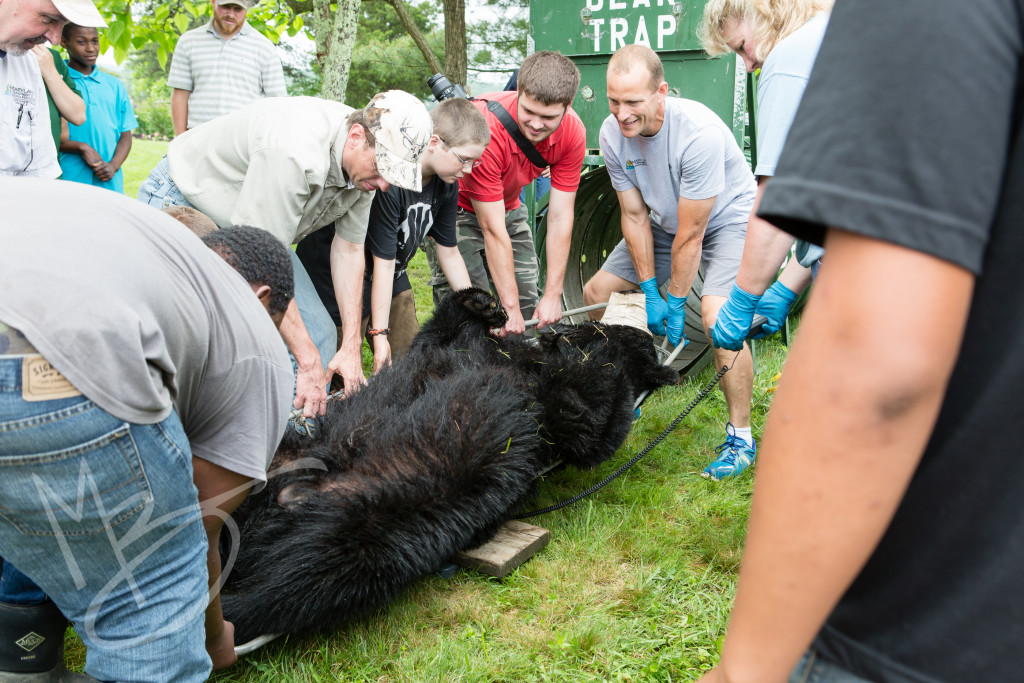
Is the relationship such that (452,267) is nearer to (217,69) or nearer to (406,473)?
(406,473)

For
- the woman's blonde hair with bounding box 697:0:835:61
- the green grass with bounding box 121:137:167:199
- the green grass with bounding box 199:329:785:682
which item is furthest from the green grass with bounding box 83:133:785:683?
the green grass with bounding box 121:137:167:199

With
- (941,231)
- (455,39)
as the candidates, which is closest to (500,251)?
(941,231)

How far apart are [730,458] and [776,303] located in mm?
924

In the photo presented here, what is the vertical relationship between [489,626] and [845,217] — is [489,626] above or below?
below

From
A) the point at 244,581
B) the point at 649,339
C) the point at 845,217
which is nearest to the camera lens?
the point at 845,217

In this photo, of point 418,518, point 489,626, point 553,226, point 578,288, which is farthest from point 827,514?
point 578,288

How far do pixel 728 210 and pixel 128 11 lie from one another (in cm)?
522

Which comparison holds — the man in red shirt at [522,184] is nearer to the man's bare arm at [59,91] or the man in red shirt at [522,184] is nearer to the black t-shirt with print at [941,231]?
the man's bare arm at [59,91]

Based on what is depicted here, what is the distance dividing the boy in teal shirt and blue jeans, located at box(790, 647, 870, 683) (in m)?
6.17

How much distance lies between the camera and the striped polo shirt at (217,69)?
618cm

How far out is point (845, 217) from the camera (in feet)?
2.03

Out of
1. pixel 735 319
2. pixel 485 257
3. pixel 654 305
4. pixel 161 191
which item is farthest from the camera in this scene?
pixel 485 257

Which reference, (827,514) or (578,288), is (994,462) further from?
(578,288)

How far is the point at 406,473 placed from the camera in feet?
8.68
